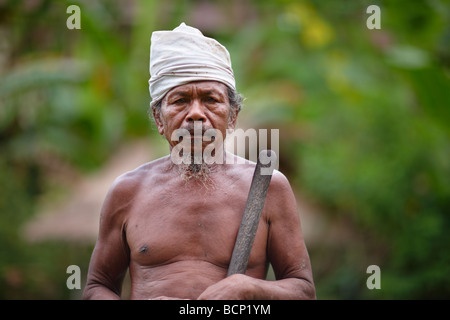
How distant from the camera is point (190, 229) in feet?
5.82

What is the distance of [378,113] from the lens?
5672 mm

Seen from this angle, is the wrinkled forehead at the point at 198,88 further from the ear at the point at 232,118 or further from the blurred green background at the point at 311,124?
the blurred green background at the point at 311,124

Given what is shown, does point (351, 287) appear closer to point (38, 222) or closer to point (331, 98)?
point (331, 98)

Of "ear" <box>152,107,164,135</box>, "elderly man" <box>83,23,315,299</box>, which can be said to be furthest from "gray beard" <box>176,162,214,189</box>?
"ear" <box>152,107,164,135</box>

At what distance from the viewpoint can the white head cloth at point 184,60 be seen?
68.1 inches

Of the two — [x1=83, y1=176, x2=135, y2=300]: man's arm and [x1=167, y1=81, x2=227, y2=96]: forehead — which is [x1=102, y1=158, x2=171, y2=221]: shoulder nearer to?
[x1=83, y1=176, x2=135, y2=300]: man's arm

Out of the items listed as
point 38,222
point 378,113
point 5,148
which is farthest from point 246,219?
point 5,148

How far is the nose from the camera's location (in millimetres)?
1714

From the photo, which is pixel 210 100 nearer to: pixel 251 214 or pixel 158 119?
pixel 158 119

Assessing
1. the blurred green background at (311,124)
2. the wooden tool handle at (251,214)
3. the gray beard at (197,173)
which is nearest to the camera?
the wooden tool handle at (251,214)

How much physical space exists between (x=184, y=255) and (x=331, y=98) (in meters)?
6.08

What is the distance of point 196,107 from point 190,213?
34 cm

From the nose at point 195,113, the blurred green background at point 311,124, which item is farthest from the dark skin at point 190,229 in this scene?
the blurred green background at point 311,124

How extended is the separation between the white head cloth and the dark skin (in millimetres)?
29
